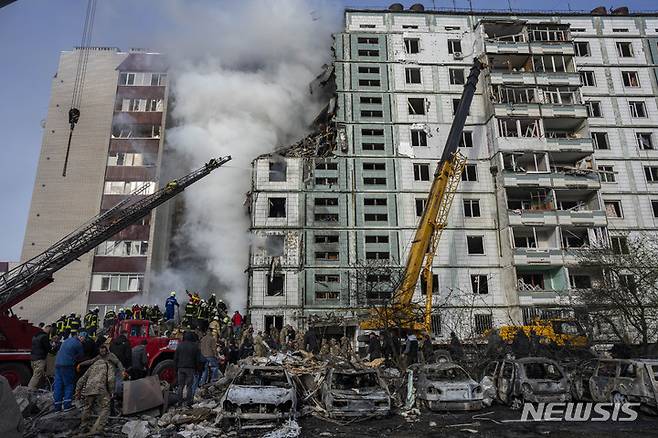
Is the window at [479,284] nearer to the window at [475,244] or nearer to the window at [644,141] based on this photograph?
the window at [475,244]

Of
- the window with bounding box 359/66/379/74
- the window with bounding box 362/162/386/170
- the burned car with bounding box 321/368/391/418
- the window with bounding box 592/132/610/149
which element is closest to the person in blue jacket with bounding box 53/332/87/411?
the burned car with bounding box 321/368/391/418

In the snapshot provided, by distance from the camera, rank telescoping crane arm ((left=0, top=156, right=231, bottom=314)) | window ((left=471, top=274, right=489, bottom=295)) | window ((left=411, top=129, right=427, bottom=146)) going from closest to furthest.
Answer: telescoping crane arm ((left=0, top=156, right=231, bottom=314)) < window ((left=471, top=274, right=489, bottom=295)) < window ((left=411, top=129, right=427, bottom=146))

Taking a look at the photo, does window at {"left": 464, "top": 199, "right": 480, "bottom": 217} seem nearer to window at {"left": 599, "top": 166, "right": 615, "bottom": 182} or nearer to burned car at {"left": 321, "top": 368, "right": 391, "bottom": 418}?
window at {"left": 599, "top": 166, "right": 615, "bottom": 182}

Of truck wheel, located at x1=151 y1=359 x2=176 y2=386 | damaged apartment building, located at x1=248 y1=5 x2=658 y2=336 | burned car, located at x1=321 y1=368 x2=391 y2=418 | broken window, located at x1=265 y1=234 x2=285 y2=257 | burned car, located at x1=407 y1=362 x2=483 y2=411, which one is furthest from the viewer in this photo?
broken window, located at x1=265 y1=234 x2=285 y2=257

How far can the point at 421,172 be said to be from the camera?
119 feet

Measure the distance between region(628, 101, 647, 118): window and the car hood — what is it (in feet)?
139

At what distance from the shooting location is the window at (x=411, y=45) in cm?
3941

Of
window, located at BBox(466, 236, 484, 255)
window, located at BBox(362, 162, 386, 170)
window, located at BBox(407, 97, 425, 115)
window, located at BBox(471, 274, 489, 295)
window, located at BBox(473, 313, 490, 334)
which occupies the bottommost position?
window, located at BBox(473, 313, 490, 334)

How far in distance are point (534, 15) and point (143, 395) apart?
45373 millimetres

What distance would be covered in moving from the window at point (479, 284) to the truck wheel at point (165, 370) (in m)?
25.0

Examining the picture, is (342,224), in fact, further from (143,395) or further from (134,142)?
(143,395)

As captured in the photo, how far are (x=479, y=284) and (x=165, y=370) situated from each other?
2579cm

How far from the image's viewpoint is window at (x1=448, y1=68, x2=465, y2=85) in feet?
126


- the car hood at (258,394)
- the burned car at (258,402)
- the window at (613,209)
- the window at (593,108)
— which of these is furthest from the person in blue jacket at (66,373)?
the window at (593,108)
